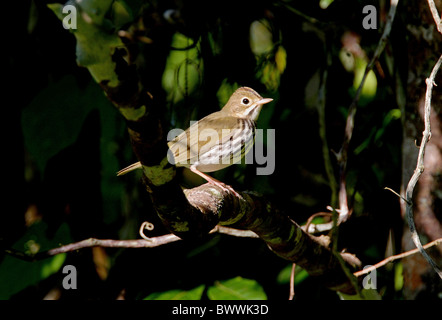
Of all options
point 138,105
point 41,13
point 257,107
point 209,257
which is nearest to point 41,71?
point 41,13

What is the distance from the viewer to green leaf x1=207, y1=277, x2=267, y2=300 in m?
3.34

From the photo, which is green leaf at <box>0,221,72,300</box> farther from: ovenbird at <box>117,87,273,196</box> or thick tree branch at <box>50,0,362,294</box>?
thick tree branch at <box>50,0,362,294</box>

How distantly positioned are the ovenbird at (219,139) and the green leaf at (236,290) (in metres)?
0.76

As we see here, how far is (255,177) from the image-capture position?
3912mm

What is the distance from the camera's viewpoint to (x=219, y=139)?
10.5 ft

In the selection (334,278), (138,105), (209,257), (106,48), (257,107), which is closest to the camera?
(106,48)

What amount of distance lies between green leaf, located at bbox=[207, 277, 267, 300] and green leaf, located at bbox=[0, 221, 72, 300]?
964 mm

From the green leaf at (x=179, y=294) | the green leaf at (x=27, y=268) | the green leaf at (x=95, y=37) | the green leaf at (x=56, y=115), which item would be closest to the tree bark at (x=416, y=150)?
the green leaf at (x=179, y=294)

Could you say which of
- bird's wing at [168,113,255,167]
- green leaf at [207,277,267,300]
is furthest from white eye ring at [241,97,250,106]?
green leaf at [207,277,267,300]

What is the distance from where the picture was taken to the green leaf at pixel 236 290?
3340 millimetres

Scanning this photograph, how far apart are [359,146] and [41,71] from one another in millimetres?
2137

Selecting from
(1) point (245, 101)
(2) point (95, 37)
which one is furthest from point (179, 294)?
(2) point (95, 37)

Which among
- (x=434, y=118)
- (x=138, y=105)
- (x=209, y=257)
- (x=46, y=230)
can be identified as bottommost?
(x=209, y=257)

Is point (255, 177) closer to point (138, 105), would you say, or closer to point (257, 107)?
point (257, 107)
